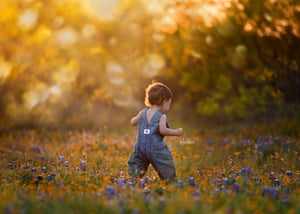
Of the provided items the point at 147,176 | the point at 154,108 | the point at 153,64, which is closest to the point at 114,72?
the point at 153,64

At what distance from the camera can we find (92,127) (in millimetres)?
8516

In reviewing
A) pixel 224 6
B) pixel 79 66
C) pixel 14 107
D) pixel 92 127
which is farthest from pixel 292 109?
pixel 14 107

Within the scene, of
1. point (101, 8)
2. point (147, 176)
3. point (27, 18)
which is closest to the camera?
point (147, 176)

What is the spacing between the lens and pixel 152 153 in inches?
175

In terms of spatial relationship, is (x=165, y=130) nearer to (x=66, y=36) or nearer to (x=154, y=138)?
(x=154, y=138)

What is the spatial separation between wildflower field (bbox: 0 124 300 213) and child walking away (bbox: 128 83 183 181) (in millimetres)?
174

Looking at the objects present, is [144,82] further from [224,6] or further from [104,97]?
[224,6]

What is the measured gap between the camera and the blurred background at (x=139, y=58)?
8.45 m

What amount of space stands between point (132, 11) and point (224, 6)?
2339 mm

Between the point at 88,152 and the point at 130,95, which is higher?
the point at 130,95

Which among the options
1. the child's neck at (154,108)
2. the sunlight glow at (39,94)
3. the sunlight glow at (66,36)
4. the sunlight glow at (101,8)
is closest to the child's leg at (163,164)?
the child's neck at (154,108)

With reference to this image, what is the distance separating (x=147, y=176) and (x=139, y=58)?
21.3 ft

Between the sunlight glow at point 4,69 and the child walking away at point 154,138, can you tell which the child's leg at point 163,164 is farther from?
the sunlight glow at point 4,69

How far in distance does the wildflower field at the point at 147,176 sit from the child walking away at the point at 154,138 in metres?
0.17
